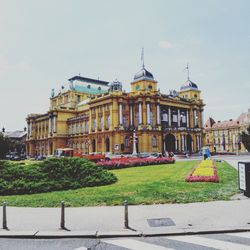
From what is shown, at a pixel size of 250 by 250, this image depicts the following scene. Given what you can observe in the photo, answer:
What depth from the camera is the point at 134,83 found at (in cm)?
7638

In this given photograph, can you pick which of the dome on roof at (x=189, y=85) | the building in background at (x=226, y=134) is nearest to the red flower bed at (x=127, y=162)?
the dome on roof at (x=189, y=85)

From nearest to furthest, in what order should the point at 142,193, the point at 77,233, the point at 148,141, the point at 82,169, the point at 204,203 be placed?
the point at 77,233 < the point at 204,203 < the point at 142,193 < the point at 82,169 < the point at 148,141

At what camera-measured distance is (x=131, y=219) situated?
1014 cm

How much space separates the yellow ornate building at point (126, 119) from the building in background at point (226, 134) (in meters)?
33.8

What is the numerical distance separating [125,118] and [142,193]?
191ft

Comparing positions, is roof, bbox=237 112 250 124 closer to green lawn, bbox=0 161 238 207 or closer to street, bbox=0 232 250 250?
green lawn, bbox=0 161 238 207

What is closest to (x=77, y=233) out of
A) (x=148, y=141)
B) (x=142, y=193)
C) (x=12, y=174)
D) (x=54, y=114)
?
(x=142, y=193)

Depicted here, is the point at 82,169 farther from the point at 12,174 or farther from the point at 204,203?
the point at 204,203

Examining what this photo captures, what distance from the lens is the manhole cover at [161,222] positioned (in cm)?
943

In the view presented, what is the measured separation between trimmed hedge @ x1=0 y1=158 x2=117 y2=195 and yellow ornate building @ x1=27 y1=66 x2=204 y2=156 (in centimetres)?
4819

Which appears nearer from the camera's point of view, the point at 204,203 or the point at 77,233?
the point at 77,233

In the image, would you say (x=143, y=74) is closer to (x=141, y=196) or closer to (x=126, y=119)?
(x=126, y=119)

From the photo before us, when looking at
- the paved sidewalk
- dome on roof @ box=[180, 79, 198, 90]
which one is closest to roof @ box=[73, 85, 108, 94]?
dome on roof @ box=[180, 79, 198, 90]

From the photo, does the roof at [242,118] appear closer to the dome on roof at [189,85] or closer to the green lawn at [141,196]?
the dome on roof at [189,85]
